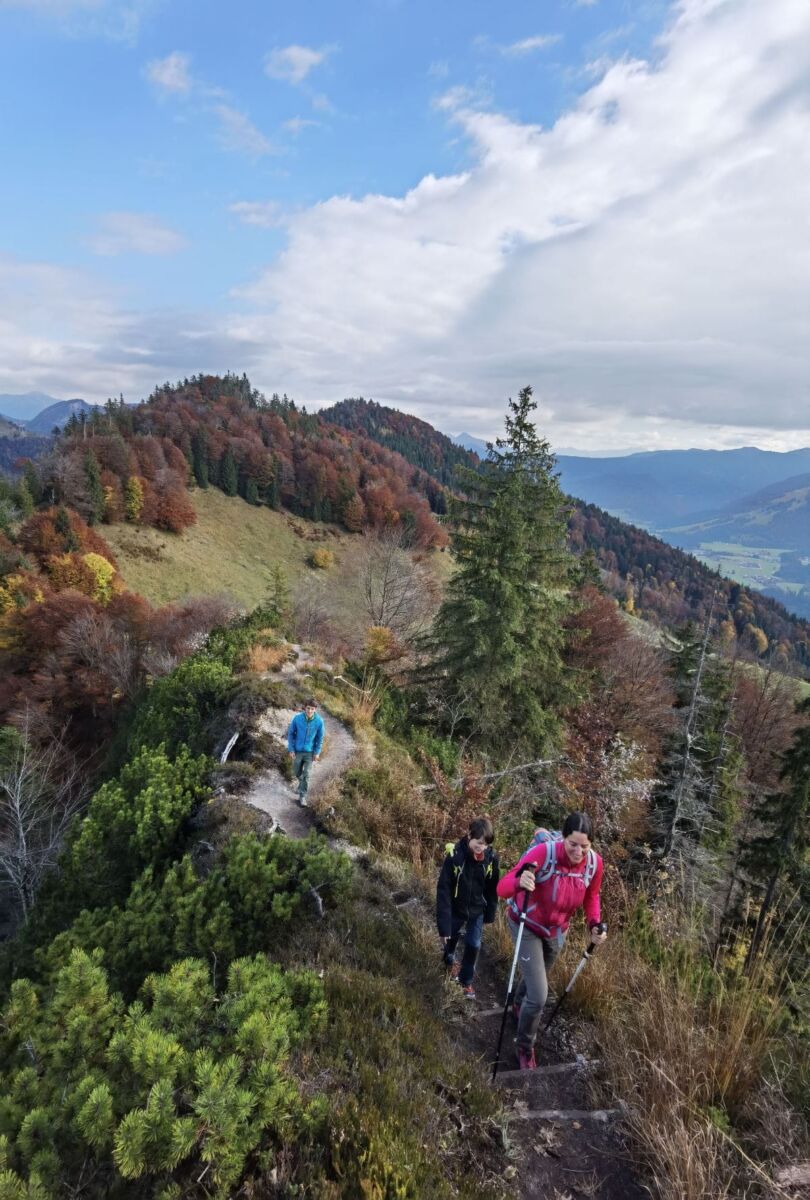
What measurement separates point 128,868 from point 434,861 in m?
3.95

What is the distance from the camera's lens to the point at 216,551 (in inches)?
2393

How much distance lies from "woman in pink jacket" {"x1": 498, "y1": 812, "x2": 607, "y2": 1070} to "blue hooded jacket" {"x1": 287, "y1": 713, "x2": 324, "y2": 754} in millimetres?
4762

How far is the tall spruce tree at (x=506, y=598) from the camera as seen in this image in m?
15.5

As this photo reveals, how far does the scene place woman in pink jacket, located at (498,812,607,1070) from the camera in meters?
4.18

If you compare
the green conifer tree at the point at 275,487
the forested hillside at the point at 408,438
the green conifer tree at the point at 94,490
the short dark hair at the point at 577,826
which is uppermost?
the forested hillside at the point at 408,438

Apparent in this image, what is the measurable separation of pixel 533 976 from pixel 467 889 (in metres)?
0.86

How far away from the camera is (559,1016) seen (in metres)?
4.50

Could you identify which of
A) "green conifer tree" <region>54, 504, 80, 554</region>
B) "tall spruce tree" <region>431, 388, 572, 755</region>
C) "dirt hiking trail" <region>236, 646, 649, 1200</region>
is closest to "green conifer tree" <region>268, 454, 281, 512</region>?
"green conifer tree" <region>54, 504, 80, 554</region>

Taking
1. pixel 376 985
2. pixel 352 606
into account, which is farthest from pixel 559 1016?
pixel 352 606

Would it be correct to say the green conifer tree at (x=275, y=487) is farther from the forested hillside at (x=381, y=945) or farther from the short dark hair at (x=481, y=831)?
the short dark hair at (x=481, y=831)

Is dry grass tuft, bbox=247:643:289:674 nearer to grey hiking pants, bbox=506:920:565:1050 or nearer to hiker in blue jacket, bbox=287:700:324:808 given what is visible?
hiker in blue jacket, bbox=287:700:324:808

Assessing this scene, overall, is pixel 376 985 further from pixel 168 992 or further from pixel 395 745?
pixel 395 745

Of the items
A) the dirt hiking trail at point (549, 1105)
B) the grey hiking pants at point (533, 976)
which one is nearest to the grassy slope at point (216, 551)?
the dirt hiking trail at point (549, 1105)

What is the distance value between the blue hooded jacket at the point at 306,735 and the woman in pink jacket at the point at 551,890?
15.6 ft
